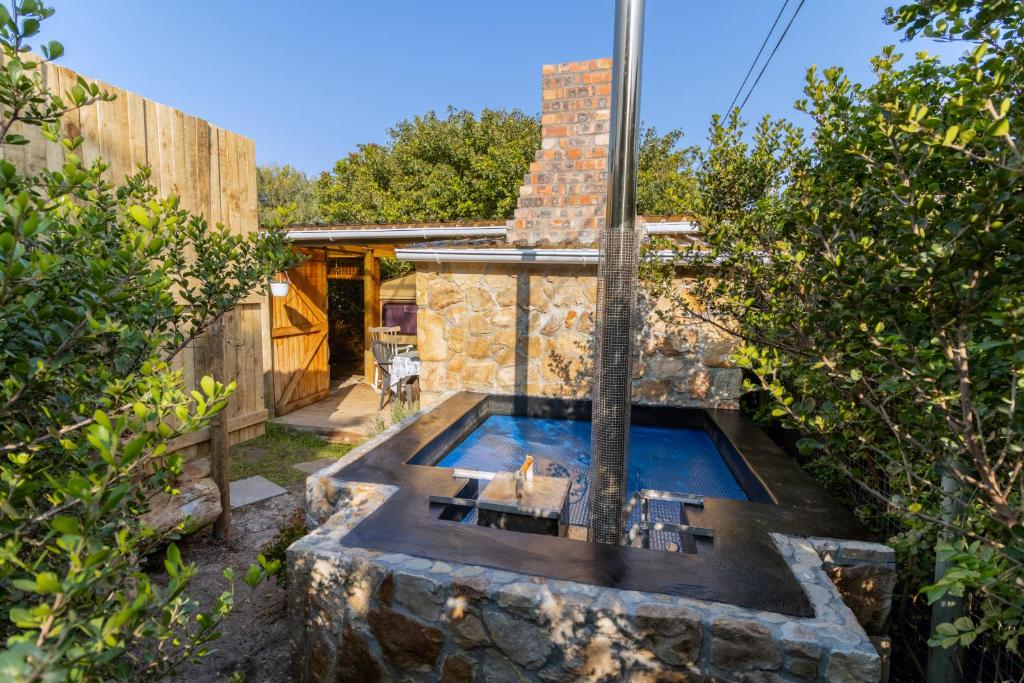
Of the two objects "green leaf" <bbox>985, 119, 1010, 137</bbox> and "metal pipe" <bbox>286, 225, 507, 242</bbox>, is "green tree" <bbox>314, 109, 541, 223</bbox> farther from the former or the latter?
"green leaf" <bbox>985, 119, 1010, 137</bbox>

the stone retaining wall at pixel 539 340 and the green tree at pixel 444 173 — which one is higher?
the green tree at pixel 444 173

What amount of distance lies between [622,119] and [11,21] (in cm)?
245

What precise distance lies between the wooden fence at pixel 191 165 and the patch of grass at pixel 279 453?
0.82 ft

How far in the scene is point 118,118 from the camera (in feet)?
15.0

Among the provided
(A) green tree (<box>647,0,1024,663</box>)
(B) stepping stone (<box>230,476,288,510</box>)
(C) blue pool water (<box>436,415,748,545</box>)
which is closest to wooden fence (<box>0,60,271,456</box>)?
(B) stepping stone (<box>230,476,288,510</box>)

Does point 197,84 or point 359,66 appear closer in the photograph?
point 197,84

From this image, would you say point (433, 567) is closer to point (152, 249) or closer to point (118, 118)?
point (152, 249)

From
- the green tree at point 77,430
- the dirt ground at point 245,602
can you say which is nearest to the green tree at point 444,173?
the dirt ground at point 245,602

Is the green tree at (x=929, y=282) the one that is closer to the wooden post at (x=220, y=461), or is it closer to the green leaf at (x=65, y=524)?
the green leaf at (x=65, y=524)

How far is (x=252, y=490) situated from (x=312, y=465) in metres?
0.89

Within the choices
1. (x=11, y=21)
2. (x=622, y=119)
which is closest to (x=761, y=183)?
(x=622, y=119)

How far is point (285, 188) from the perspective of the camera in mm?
29141

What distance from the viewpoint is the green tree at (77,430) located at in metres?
0.74

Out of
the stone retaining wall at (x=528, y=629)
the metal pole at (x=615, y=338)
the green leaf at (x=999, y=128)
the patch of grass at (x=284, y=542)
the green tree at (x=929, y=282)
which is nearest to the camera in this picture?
the green leaf at (x=999, y=128)
